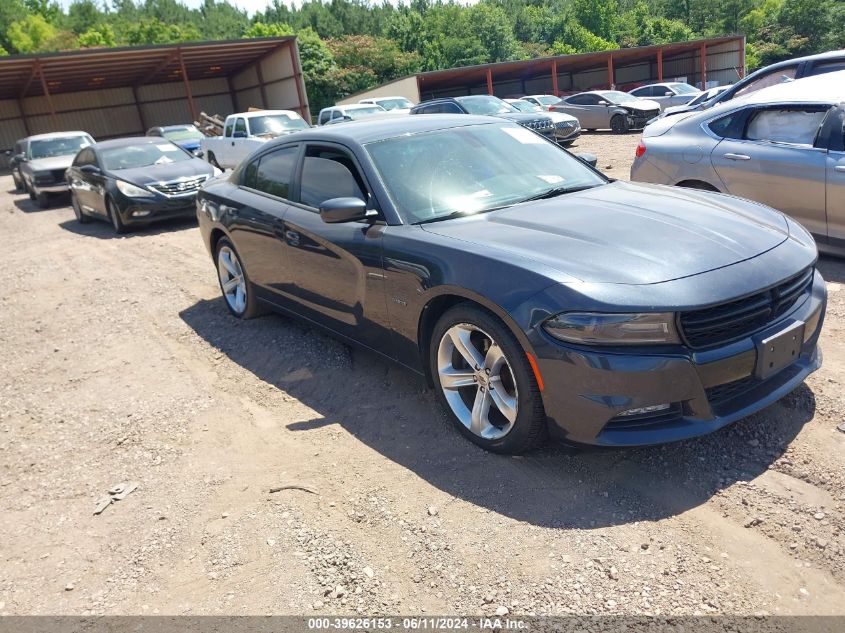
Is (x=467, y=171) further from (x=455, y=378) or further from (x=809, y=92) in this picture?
(x=809, y=92)

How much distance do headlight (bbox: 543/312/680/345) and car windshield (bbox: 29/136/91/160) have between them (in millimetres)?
17609

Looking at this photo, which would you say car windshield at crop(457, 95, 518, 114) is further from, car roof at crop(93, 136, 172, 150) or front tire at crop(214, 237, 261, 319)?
front tire at crop(214, 237, 261, 319)

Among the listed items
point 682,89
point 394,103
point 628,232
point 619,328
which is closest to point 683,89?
point 682,89

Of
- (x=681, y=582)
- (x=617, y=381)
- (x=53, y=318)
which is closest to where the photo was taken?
(x=681, y=582)

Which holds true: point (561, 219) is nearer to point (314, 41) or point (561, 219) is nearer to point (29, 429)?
point (29, 429)

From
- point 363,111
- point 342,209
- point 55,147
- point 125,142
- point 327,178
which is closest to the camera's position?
point 342,209

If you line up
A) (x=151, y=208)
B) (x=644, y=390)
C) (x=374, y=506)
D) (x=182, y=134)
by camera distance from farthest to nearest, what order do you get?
(x=182, y=134) < (x=151, y=208) < (x=374, y=506) < (x=644, y=390)

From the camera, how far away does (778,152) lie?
5.78m

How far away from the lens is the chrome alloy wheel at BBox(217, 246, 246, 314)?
568 cm

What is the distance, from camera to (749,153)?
596cm

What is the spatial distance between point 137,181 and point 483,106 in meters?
9.28

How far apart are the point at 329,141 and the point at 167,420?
6.76 feet

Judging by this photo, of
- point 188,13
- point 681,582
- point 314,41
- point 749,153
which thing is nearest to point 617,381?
point 681,582

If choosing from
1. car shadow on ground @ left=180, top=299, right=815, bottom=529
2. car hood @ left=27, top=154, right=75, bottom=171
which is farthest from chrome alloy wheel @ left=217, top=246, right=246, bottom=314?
car hood @ left=27, top=154, right=75, bottom=171
